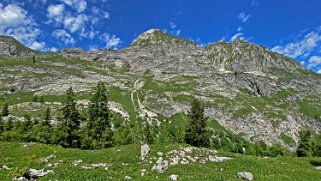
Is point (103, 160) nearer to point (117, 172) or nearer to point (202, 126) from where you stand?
point (117, 172)

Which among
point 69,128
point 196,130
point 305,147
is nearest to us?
point 69,128

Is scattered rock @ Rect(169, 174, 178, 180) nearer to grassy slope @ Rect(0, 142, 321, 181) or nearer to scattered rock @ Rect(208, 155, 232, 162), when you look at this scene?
grassy slope @ Rect(0, 142, 321, 181)

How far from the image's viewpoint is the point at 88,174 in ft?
105

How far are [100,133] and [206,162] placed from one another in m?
41.9

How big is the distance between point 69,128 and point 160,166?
145ft

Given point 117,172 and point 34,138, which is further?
point 34,138

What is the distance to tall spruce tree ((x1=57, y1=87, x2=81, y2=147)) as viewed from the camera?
73312mm

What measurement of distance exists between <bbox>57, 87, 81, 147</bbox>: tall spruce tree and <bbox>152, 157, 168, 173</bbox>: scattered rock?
136ft

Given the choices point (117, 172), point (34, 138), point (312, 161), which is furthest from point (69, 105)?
point (312, 161)

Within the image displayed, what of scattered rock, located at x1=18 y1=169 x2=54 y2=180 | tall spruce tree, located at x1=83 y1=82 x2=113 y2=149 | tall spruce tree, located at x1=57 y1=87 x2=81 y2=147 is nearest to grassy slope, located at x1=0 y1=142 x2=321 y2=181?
scattered rock, located at x1=18 y1=169 x2=54 y2=180

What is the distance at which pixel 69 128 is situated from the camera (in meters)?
74.1

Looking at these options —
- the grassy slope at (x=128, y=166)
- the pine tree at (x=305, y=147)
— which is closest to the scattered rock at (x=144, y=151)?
the grassy slope at (x=128, y=166)

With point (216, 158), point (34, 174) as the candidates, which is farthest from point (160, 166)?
point (34, 174)

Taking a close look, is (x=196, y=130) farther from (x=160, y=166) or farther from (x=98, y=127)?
(x=160, y=166)
